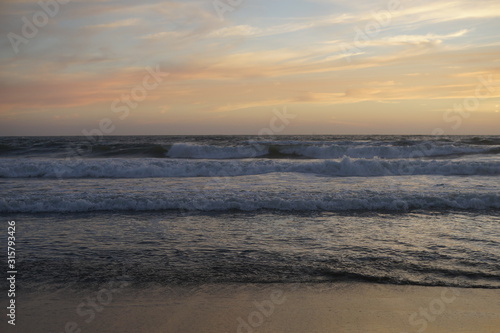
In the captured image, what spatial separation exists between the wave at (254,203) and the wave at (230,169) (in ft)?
21.9

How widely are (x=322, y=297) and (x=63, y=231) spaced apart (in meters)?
5.37

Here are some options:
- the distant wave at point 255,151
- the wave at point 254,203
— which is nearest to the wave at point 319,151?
the distant wave at point 255,151

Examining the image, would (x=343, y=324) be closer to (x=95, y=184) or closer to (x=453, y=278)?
(x=453, y=278)

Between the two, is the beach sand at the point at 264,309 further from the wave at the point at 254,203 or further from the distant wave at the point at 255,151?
the distant wave at the point at 255,151

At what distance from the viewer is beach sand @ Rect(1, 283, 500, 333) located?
3.72 m

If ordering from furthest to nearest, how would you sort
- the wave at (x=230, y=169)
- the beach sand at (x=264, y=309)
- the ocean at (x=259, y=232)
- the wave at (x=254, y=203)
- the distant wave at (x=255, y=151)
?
the distant wave at (x=255, y=151), the wave at (x=230, y=169), the wave at (x=254, y=203), the ocean at (x=259, y=232), the beach sand at (x=264, y=309)

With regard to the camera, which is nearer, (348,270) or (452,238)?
(348,270)

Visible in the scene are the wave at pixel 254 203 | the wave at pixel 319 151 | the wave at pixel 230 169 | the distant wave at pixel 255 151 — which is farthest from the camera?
the wave at pixel 319 151

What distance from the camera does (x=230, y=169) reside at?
18.1m

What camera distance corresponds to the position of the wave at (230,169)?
17172 millimetres

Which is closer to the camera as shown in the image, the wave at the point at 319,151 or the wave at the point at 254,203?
the wave at the point at 254,203

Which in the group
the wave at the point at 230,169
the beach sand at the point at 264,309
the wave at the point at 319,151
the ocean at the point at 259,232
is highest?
the wave at the point at 319,151

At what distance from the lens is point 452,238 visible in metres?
6.73

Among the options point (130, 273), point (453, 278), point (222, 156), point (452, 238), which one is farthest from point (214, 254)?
point (222, 156)
